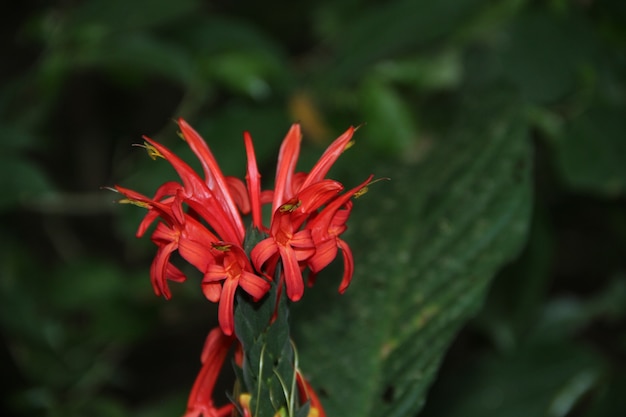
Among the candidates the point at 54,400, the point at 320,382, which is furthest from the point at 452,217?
the point at 54,400

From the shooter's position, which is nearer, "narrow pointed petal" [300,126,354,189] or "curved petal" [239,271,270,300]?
"curved petal" [239,271,270,300]

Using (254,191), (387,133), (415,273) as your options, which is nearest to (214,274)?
(254,191)

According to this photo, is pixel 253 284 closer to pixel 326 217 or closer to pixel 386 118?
pixel 326 217

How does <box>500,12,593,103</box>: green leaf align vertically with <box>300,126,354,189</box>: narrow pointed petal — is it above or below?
below

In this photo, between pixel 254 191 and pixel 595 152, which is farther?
pixel 595 152

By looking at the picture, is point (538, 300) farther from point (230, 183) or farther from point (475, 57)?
point (230, 183)

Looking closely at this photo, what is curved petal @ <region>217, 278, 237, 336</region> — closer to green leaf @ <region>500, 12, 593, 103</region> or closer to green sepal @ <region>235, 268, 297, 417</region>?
green sepal @ <region>235, 268, 297, 417</region>

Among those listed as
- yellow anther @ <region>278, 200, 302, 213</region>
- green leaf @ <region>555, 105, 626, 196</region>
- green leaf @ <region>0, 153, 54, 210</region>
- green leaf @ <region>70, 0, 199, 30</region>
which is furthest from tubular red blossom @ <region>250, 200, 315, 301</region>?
green leaf @ <region>70, 0, 199, 30</region>
